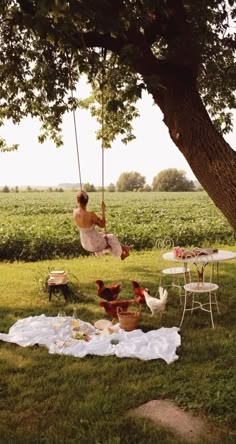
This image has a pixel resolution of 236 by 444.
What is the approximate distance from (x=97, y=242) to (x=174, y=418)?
3206mm

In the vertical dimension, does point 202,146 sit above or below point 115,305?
above

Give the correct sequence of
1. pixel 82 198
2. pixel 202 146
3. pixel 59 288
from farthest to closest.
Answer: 1. pixel 59 288
2. pixel 82 198
3. pixel 202 146

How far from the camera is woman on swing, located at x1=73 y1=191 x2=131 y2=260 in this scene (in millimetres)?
7434

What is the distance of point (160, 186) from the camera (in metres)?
88.1

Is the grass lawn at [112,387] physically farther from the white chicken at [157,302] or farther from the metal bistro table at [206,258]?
the metal bistro table at [206,258]

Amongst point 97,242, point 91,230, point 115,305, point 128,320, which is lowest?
point 128,320

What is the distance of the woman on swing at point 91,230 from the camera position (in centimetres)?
743

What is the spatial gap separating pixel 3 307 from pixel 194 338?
425 cm

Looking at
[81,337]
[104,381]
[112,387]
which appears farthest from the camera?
[81,337]

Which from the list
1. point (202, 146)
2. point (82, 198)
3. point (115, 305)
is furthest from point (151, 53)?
point (115, 305)

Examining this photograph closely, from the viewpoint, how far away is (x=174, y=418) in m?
5.08

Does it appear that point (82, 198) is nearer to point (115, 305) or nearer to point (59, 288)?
point (115, 305)

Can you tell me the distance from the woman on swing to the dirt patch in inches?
111

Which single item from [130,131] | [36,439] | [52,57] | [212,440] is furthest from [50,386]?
[130,131]
